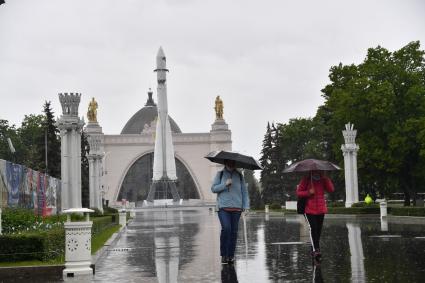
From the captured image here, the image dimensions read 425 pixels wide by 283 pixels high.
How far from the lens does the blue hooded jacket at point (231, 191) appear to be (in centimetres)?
1241

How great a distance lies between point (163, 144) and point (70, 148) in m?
62.0

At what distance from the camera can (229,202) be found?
12.4m

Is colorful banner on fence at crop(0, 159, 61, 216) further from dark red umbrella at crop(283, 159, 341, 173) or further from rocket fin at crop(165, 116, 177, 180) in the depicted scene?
rocket fin at crop(165, 116, 177, 180)

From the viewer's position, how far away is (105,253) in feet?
53.4

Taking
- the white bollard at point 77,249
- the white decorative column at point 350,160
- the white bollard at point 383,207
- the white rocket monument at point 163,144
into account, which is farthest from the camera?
the white rocket monument at point 163,144

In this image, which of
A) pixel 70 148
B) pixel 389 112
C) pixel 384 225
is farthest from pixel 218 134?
pixel 384 225

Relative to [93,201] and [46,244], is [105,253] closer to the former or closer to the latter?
[46,244]

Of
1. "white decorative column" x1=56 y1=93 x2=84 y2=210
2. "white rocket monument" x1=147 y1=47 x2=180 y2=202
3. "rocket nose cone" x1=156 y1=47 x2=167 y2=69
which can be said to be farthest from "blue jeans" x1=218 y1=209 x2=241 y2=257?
"rocket nose cone" x1=156 y1=47 x2=167 y2=69

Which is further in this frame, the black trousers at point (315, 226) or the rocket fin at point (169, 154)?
the rocket fin at point (169, 154)

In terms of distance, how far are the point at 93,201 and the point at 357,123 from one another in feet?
62.2

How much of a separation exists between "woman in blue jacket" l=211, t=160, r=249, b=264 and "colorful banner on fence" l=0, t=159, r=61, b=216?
8.68 metres

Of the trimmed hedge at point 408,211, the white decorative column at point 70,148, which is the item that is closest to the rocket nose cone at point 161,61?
the trimmed hedge at point 408,211

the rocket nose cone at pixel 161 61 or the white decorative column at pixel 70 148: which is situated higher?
the rocket nose cone at pixel 161 61

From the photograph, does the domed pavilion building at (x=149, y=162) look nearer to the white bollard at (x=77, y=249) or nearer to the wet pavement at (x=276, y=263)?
the wet pavement at (x=276, y=263)
